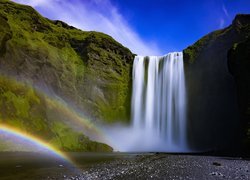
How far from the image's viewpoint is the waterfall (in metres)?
72.7

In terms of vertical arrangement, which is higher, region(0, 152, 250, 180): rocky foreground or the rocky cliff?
the rocky cliff

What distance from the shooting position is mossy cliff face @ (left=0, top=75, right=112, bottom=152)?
49969 mm

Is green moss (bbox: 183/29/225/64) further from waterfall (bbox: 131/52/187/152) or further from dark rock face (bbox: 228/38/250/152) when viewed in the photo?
dark rock face (bbox: 228/38/250/152)

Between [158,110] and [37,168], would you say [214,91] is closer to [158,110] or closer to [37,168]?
[158,110]

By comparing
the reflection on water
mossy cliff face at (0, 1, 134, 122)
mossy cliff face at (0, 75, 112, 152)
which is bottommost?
the reflection on water

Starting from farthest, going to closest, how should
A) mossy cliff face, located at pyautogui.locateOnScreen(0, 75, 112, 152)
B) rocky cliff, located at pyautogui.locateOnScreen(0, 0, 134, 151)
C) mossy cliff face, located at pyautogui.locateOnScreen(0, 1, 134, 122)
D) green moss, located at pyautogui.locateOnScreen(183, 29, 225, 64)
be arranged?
green moss, located at pyautogui.locateOnScreen(183, 29, 225, 64) < mossy cliff face, located at pyautogui.locateOnScreen(0, 1, 134, 122) < rocky cliff, located at pyautogui.locateOnScreen(0, 0, 134, 151) < mossy cliff face, located at pyautogui.locateOnScreen(0, 75, 112, 152)

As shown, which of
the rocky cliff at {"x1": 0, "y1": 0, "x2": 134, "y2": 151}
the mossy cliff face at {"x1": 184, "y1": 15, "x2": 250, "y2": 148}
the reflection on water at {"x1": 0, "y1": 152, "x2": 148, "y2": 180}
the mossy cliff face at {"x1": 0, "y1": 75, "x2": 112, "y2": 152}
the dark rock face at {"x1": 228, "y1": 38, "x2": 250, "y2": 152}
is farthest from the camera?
the mossy cliff face at {"x1": 184, "y1": 15, "x2": 250, "y2": 148}

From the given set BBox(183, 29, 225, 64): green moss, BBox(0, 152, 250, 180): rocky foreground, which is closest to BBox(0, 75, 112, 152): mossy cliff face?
BBox(0, 152, 250, 180): rocky foreground

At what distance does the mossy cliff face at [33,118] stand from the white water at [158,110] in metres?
15.5

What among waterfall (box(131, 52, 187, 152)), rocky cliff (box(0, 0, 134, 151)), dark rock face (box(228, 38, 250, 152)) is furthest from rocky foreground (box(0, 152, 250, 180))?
waterfall (box(131, 52, 187, 152))

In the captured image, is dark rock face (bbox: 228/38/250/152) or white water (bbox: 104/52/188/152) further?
white water (bbox: 104/52/188/152)

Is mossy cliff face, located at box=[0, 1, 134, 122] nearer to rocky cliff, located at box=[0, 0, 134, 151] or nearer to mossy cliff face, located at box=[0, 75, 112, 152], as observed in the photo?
rocky cliff, located at box=[0, 0, 134, 151]

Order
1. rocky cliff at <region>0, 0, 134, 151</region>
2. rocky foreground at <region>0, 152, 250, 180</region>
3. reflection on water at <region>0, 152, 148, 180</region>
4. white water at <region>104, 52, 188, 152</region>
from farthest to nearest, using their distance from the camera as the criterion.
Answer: white water at <region>104, 52, 188, 152</region>
rocky cliff at <region>0, 0, 134, 151</region>
reflection on water at <region>0, 152, 148, 180</region>
rocky foreground at <region>0, 152, 250, 180</region>

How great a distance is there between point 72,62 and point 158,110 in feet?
85.1
